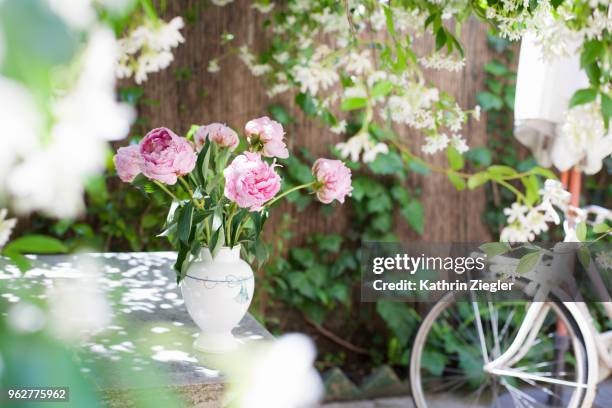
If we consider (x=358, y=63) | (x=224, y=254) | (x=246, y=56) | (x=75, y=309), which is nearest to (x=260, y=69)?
(x=246, y=56)

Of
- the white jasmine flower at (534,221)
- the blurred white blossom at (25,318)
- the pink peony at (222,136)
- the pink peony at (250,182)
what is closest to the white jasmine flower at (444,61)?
the white jasmine flower at (534,221)

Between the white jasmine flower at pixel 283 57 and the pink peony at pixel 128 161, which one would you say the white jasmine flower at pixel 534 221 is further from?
the pink peony at pixel 128 161

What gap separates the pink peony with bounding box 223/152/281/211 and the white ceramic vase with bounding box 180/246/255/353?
166mm

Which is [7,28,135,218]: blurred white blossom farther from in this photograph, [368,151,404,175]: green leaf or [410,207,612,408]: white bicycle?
[368,151,404,175]: green leaf

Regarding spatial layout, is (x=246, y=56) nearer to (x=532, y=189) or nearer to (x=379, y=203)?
(x=379, y=203)

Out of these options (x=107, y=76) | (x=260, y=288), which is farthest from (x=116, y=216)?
(x=107, y=76)

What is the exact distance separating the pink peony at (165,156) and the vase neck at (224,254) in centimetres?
17

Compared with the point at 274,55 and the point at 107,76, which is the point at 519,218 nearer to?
the point at 274,55

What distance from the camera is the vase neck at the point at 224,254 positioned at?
1.49m

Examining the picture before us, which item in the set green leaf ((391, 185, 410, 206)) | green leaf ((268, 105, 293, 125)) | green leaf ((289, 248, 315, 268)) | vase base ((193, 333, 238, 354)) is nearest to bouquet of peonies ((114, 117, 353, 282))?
vase base ((193, 333, 238, 354))

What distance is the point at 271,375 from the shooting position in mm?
1143

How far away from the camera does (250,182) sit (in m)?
1.36

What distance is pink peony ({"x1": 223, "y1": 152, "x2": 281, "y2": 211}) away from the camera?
1357 mm

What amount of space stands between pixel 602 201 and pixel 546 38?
82.6 inches
